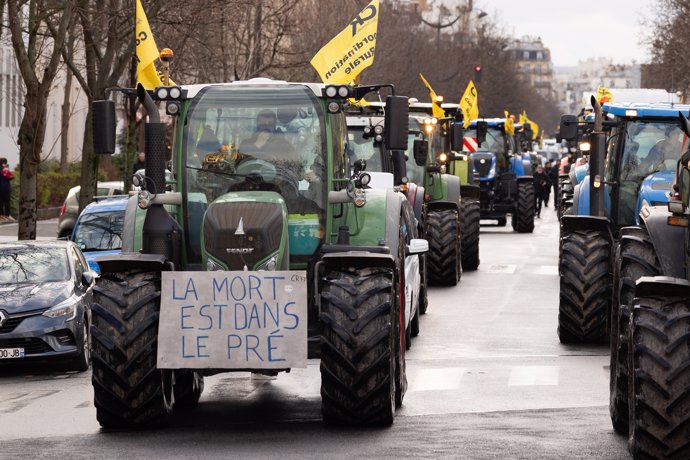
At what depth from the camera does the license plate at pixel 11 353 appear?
17.2m

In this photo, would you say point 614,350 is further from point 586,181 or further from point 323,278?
point 586,181

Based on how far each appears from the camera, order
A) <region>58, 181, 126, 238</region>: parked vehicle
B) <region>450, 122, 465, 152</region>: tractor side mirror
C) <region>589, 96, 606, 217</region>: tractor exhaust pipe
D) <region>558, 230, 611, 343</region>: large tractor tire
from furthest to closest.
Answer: <region>58, 181, 126, 238</region>: parked vehicle, <region>450, 122, 465, 152</region>: tractor side mirror, <region>589, 96, 606, 217</region>: tractor exhaust pipe, <region>558, 230, 611, 343</region>: large tractor tire

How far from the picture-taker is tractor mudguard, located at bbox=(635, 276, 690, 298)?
980 cm

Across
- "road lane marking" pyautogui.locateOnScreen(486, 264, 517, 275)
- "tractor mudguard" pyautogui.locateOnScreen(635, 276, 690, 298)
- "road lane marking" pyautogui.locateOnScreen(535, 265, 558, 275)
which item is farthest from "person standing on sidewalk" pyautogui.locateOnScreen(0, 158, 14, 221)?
"tractor mudguard" pyautogui.locateOnScreen(635, 276, 690, 298)

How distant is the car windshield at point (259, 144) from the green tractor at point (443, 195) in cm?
1231

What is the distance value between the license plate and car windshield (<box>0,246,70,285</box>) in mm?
1058

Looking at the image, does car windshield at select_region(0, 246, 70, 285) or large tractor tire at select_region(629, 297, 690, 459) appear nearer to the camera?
large tractor tire at select_region(629, 297, 690, 459)

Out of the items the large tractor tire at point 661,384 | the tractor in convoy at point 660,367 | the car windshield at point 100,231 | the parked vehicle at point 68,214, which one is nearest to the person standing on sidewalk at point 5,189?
the parked vehicle at point 68,214

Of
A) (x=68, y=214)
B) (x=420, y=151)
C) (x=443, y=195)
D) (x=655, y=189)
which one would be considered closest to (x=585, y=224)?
(x=655, y=189)

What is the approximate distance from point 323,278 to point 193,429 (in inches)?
57.6

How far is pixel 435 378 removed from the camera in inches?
601

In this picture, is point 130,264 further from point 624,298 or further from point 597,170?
point 597,170

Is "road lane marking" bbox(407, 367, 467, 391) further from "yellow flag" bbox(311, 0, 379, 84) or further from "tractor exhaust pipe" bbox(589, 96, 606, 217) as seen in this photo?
"yellow flag" bbox(311, 0, 379, 84)

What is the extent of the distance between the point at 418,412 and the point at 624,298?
6.04ft
